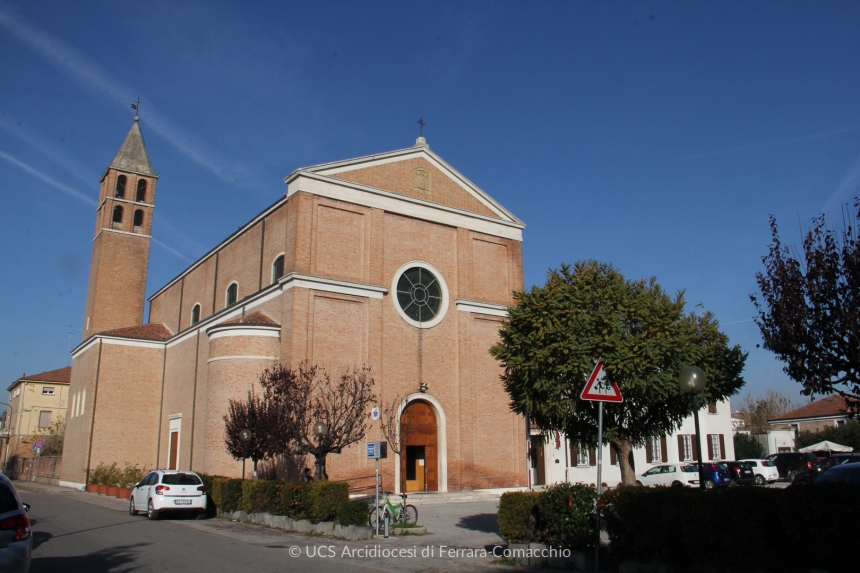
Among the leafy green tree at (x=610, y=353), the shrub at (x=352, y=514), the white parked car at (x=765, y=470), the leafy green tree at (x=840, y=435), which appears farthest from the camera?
the leafy green tree at (x=840, y=435)

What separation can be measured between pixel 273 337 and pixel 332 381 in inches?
120

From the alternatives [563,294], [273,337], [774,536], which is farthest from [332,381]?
[774,536]

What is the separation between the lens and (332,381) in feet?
84.2

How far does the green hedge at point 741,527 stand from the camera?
7.96m

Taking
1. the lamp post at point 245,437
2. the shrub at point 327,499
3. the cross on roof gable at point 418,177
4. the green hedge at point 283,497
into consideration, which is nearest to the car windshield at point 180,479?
the green hedge at point 283,497

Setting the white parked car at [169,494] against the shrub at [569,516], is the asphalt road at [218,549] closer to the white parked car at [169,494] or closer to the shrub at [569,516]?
the white parked car at [169,494]

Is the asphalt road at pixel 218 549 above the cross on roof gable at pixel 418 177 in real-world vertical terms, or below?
below

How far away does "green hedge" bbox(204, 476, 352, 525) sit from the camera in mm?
15672

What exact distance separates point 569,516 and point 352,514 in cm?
623

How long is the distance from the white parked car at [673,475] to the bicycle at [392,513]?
15.0m

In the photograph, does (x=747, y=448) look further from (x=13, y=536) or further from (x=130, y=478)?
(x=13, y=536)

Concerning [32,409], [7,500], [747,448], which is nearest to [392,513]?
[7,500]

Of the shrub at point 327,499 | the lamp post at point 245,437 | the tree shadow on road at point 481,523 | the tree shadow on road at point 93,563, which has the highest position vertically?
the lamp post at point 245,437

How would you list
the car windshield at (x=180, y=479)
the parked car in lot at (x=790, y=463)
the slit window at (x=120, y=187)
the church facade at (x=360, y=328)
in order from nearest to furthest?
the car windshield at (x=180, y=479) < the church facade at (x=360, y=328) < the parked car in lot at (x=790, y=463) < the slit window at (x=120, y=187)
